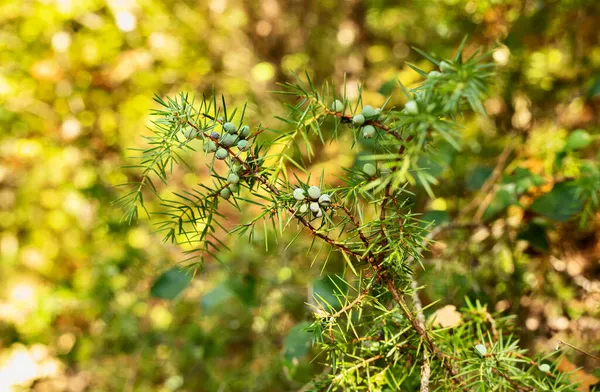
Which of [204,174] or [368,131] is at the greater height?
[204,174]

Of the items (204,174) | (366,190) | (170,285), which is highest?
(204,174)

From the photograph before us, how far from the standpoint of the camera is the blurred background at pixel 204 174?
2.48 feet

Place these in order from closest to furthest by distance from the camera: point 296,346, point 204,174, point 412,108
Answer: point 412,108, point 296,346, point 204,174

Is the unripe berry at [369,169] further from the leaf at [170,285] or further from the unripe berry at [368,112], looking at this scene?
the leaf at [170,285]

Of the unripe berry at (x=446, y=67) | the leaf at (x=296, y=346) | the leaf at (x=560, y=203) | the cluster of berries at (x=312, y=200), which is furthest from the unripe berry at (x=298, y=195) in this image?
the leaf at (x=560, y=203)

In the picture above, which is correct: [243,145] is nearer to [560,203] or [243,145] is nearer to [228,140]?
[228,140]

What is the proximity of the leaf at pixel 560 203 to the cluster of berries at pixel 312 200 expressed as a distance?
48cm

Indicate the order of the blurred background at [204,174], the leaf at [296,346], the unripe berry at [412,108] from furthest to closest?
the blurred background at [204,174]
the leaf at [296,346]
the unripe berry at [412,108]

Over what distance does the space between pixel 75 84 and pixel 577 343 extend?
1527 mm

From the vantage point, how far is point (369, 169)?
1.02ft

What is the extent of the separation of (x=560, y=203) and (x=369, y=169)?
0.48 meters

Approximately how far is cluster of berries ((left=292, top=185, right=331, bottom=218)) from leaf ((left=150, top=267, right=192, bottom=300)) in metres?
0.54

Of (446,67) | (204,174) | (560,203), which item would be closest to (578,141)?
(560,203)

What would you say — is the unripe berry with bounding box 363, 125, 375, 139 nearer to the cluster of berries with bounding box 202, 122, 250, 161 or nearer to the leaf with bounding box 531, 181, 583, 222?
the cluster of berries with bounding box 202, 122, 250, 161
